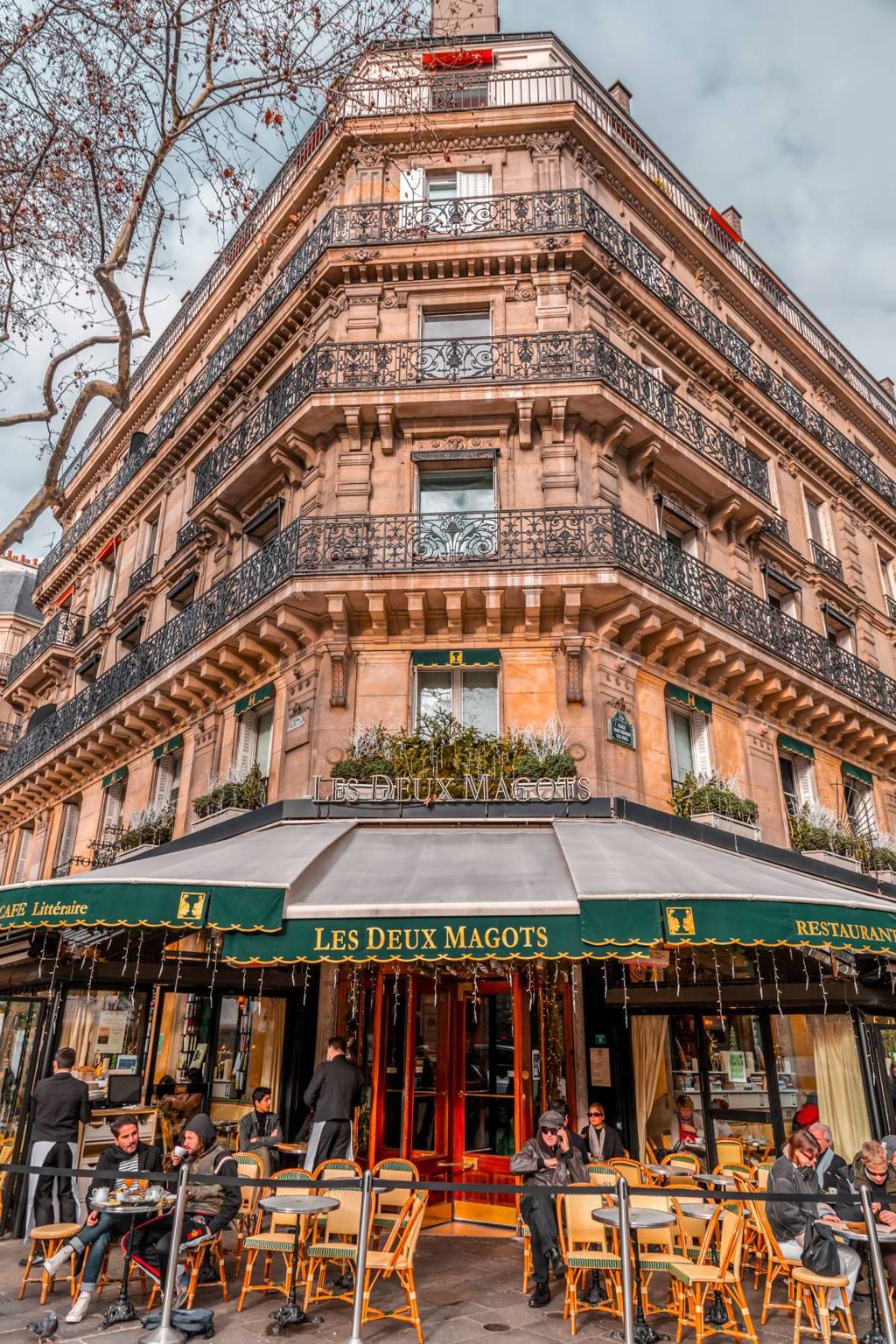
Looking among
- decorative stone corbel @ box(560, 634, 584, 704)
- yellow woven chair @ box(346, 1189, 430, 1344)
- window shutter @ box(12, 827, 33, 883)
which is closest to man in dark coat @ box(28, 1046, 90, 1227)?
→ yellow woven chair @ box(346, 1189, 430, 1344)

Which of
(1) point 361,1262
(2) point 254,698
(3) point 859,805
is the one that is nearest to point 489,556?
(2) point 254,698

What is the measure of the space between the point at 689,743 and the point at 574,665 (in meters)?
2.50

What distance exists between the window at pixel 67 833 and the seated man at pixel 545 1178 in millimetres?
13269

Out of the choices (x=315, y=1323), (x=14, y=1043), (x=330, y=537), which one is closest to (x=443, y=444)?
(x=330, y=537)

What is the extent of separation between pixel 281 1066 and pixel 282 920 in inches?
137

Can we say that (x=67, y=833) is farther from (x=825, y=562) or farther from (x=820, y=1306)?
(x=820, y=1306)

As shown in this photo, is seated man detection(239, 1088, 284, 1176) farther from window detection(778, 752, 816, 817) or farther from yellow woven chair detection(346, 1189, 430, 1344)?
window detection(778, 752, 816, 817)

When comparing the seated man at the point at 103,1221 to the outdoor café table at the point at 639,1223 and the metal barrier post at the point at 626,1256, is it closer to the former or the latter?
the metal barrier post at the point at 626,1256

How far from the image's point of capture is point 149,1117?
30.0ft

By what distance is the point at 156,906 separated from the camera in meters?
6.88

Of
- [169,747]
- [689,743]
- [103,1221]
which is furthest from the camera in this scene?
[169,747]

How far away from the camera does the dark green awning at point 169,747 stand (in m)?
13.6

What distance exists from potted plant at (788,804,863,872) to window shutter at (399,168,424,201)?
10.9 metres

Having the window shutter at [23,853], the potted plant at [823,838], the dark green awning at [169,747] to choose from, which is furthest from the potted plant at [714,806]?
the window shutter at [23,853]
